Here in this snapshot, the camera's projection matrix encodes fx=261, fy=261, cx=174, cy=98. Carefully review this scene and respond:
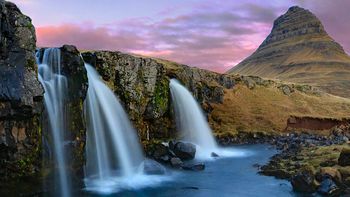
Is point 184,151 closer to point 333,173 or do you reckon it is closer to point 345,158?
point 333,173

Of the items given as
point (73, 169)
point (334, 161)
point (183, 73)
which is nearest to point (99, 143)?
point (73, 169)

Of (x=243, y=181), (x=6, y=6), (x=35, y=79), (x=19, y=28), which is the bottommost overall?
(x=243, y=181)

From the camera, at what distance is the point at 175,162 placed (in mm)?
20188

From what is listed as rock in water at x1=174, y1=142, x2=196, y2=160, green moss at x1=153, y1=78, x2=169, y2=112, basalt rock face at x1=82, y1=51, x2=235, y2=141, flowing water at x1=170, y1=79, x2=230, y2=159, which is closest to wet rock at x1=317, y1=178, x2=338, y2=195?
rock in water at x1=174, y1=142, x2=196, y2=160

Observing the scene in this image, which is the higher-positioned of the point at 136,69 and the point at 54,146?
the point at 136,69

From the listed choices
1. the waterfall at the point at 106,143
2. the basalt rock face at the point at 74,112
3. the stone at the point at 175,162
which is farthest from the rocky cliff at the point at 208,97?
the basalt rock face at the point at 74,112

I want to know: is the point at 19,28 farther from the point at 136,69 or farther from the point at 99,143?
the point at 136,69

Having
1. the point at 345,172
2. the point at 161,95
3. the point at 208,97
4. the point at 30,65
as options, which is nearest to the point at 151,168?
the point at 161,95

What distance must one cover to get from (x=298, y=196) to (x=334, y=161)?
481cm

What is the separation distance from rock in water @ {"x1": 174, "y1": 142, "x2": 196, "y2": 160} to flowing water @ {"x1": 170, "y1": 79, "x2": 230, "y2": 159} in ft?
9.95

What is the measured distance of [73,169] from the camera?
1401cm

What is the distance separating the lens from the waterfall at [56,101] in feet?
43.8

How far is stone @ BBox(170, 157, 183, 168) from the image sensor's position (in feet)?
65.6

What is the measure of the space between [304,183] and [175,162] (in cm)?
936
